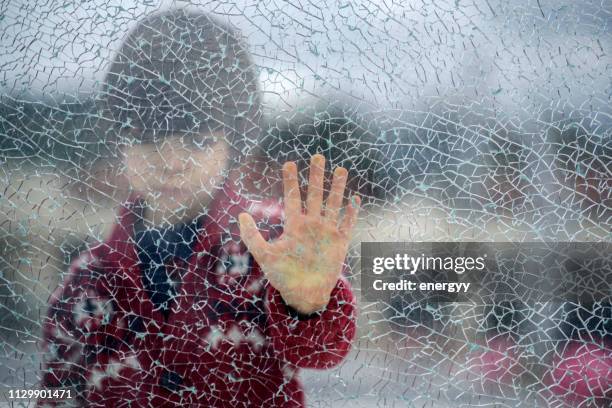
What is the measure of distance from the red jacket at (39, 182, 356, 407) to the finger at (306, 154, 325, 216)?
0.34 ft

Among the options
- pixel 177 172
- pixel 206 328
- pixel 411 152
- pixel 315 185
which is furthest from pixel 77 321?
pixel 411 152

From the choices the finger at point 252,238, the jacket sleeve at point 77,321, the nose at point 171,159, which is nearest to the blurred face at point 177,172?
the nose at point 171,159

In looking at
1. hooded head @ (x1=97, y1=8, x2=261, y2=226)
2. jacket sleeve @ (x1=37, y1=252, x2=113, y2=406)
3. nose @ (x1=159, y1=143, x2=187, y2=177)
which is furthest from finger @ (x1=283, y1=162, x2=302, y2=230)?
jacket sleeve @ (x1=37, y1=252, x2=113, y2=406)

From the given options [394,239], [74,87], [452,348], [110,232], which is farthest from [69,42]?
[452,348]

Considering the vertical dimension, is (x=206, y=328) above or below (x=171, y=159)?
below

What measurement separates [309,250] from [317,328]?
253 millimetres

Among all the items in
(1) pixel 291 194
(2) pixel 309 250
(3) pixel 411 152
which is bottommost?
(2) pixel 309 250

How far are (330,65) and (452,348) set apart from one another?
996mm

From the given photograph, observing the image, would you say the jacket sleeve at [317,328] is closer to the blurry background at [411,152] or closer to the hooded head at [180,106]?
the blurry background at [411,152]

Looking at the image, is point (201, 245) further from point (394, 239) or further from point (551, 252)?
point (551, 252)

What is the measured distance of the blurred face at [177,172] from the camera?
2125 millimetres

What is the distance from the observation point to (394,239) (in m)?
2.11

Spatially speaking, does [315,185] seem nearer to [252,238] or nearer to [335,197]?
[335,197]

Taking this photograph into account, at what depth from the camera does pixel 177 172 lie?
83.8 inches
